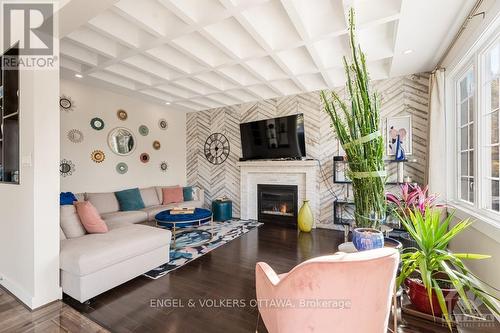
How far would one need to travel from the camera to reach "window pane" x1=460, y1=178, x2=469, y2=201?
2725 mm

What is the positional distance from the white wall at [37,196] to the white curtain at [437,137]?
14.4 feet

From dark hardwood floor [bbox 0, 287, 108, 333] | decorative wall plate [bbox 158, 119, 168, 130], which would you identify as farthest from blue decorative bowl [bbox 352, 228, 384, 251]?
decorative wall plate [bbox 158, 119, 168, 130]

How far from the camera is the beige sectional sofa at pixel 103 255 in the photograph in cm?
195

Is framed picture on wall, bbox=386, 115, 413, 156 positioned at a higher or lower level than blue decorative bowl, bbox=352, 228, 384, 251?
higher

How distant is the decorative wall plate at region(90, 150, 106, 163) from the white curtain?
5540 mm

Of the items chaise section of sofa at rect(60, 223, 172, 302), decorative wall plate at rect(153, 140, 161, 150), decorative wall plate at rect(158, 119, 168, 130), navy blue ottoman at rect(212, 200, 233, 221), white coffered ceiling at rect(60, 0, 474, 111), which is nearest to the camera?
chaise section of sofa at rect(60, 223, 172, 302)

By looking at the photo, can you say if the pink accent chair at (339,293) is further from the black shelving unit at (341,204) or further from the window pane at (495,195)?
the black shelving unit at (341,204)

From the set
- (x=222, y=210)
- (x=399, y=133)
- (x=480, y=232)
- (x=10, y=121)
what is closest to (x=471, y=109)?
(x=399, y=133)

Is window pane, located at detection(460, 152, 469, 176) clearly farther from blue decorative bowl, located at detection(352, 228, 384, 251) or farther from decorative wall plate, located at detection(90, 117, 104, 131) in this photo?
decorative wall plate, located at detection(90, 117, 104, 131)

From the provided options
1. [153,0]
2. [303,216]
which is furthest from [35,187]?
[303,216]

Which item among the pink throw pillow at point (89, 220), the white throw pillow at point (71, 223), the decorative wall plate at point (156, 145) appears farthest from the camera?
the decorative wall plate at point (156, 145)

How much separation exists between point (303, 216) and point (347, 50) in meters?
2.78

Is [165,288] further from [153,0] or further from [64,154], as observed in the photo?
[64,154]

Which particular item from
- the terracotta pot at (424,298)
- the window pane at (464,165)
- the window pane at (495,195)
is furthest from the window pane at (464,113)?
the terracotta pot at (424,298)
